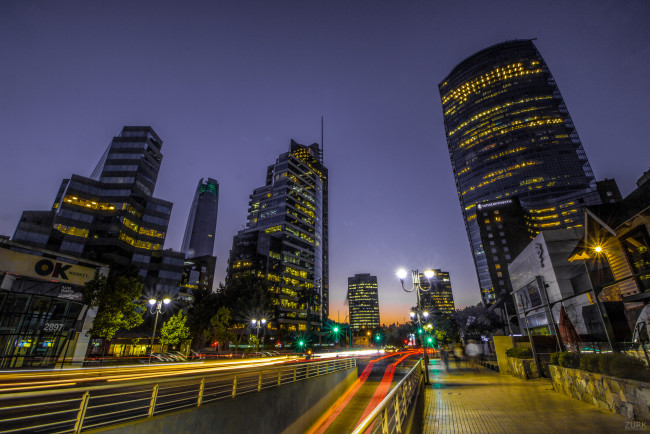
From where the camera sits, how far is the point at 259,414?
10000 millimetres

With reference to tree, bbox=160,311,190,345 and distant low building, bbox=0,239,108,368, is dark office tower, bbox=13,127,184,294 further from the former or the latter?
distant low building, bbox=0,239,108,368

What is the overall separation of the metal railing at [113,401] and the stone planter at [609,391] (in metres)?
10.9

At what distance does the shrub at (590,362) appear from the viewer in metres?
10.1

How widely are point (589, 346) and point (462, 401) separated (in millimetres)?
8634

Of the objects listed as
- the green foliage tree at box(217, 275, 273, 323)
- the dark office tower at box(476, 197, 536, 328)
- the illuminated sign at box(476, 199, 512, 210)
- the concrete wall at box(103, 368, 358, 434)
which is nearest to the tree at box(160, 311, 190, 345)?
the green foliage tree at box(217, 275, 273, 323)

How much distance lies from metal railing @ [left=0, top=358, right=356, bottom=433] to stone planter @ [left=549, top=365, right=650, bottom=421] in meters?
10.9

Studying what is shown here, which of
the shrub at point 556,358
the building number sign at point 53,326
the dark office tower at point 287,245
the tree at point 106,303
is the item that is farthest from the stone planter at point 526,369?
the dark office tower at point 287,245

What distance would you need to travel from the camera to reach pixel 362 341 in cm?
14888

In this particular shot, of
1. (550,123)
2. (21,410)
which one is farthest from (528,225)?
(21,410)

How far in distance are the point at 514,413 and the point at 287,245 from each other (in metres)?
97.9

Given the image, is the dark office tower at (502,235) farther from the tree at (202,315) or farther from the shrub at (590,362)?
the shrub at (590,362)

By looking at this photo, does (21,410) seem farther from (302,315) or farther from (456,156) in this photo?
(456,156)

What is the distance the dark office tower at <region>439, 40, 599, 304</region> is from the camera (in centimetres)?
13450

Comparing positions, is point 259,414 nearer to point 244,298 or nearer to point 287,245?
point 244,298
